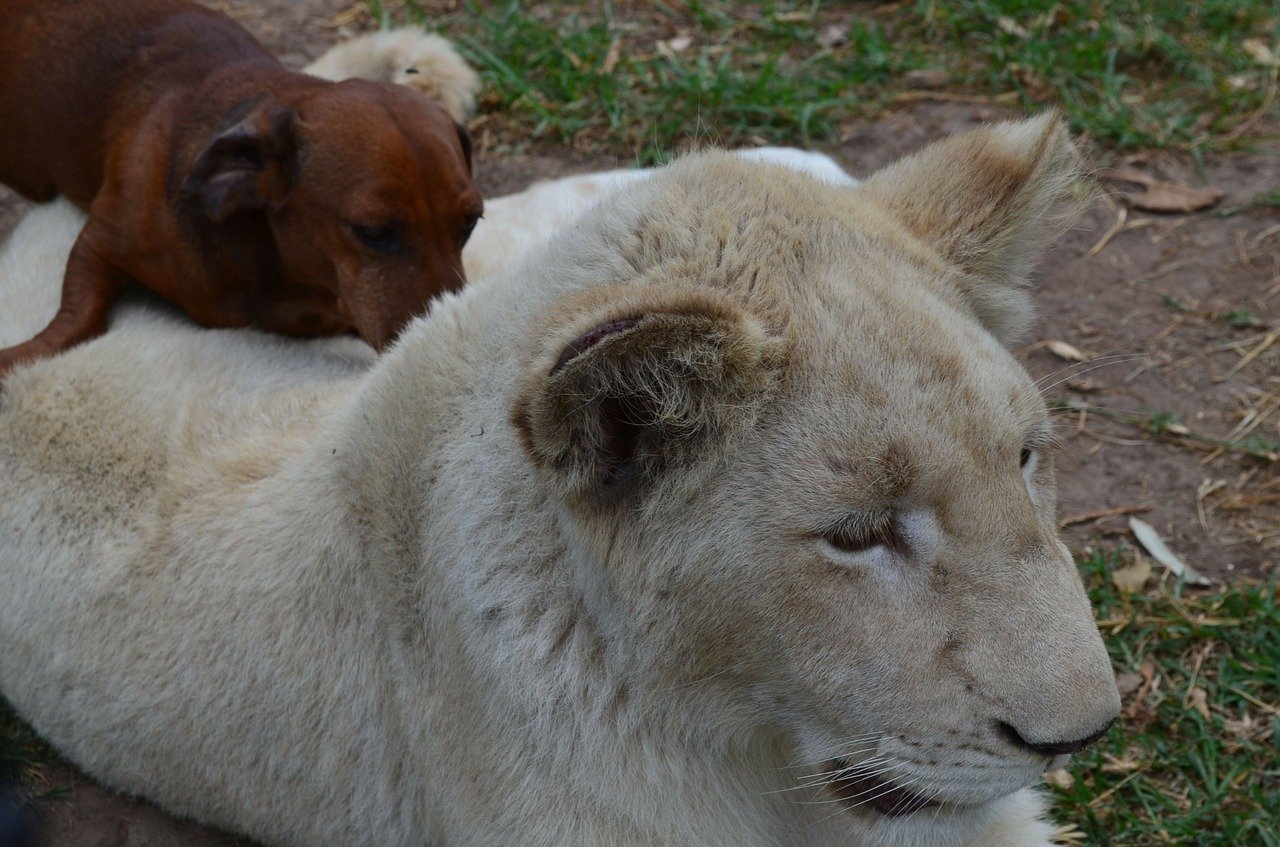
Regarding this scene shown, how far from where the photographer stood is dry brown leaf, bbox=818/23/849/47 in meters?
7.42

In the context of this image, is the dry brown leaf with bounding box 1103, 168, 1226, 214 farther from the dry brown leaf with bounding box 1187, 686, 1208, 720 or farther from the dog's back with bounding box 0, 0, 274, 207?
the dog's back with bounding box 0, 0, 274, 207

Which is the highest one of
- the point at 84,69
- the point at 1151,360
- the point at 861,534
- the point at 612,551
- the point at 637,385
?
the point at 637,385

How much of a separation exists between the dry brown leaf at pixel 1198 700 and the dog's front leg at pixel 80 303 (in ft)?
12.1

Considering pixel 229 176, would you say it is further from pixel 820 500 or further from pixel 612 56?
pixel 612 56

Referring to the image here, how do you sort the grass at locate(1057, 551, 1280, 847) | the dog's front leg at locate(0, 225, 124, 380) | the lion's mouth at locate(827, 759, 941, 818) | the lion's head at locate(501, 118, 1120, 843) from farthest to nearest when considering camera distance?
the dog's front leg at locate(0, 225, 124, 380) → the grass at locate(1057, 551, 1280, 847) → the lion's mouth at locate(827, 759, 941, 818) → the lion's head at locate(501, 118, 1120, 843)

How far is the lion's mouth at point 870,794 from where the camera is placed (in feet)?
A: 9.24


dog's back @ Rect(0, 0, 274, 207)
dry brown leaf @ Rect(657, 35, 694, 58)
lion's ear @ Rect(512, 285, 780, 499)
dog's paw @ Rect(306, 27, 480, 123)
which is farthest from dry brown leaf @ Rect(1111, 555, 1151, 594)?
dry brown leaf @ Rect(657, 35, 694, 58)

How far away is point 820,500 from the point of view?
8.55 feet

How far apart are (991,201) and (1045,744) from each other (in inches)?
49.2

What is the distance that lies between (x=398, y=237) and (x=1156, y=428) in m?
2.97

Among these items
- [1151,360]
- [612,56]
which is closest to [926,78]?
[612,56]

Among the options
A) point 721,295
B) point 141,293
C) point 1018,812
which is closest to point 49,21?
point 141,293

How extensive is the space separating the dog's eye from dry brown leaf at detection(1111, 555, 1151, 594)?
2.67 m

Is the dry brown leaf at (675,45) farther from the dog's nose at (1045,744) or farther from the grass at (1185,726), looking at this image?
the dog's nose at (1045,744)
